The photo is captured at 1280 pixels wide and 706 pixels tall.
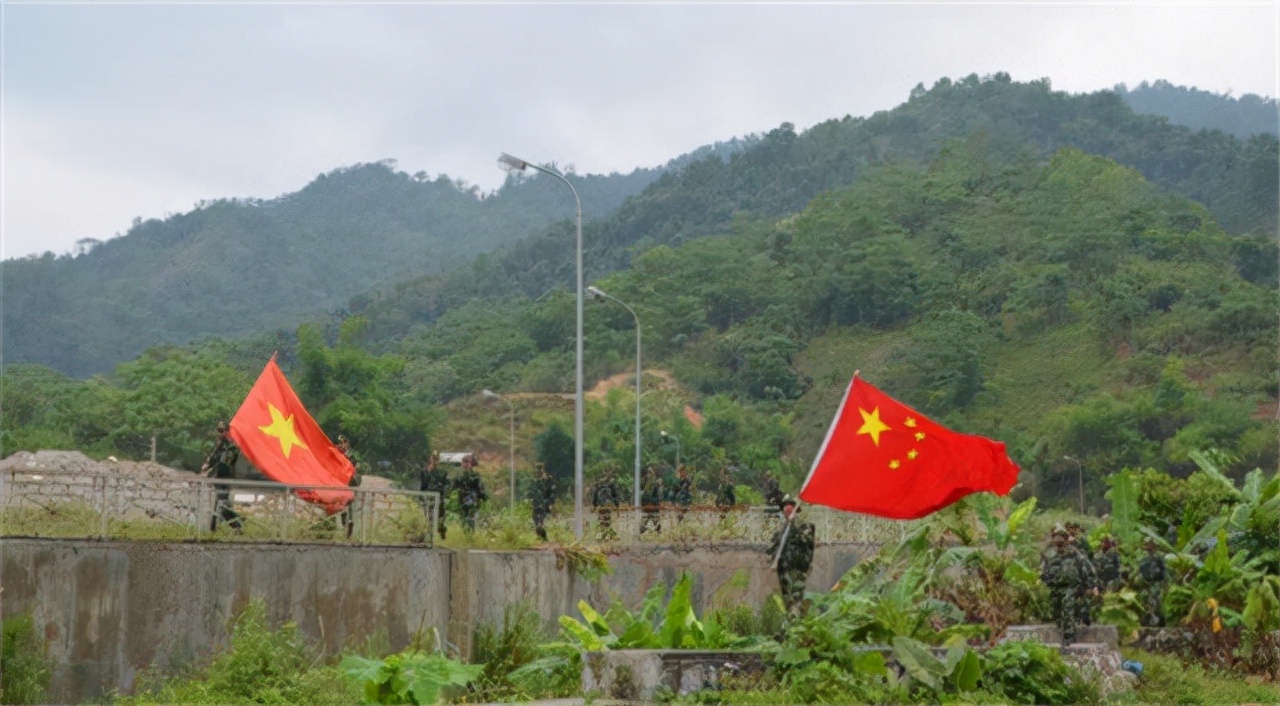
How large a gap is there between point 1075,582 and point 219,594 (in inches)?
372

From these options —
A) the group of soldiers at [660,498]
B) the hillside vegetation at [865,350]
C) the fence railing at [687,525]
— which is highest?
the hillside vegetation at [865,350]

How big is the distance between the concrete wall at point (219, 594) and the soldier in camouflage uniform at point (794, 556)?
465cm

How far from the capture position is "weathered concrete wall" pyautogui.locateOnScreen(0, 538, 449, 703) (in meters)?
15.9

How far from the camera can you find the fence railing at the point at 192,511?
653 inches

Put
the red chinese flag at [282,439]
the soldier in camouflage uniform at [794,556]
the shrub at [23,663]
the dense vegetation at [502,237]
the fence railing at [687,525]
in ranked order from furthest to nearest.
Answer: the dense vegetation at [502,237] → the fence railing at [687,525] → the red chinese flag at [282,439] → the soldier in camouflage uniform at [794,556] → the shrub at [23,663]

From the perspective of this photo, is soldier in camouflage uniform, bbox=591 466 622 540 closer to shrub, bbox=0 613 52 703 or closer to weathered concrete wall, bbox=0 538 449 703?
weathered concrete wall, bbox=0 538 449 703

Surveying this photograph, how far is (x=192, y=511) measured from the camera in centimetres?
1769

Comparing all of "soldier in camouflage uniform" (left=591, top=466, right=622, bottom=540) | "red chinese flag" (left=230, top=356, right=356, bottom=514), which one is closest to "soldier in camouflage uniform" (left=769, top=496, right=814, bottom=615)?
"red chinese flag" (left=230, top=356, right=356, bottom=514)

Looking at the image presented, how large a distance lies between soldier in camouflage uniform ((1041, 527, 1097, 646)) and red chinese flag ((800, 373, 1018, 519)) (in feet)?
5.20

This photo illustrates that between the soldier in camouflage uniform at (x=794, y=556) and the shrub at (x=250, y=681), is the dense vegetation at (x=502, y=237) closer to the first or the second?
the soldier in camouflage uniform at (x=794, y=556)

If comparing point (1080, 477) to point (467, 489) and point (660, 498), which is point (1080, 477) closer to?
point (660, 498)

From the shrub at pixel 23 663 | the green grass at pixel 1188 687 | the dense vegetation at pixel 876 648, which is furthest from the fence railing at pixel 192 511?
the green grass at pixel 1188 687

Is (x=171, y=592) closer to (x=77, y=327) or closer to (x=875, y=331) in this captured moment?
(x=875, y=331)

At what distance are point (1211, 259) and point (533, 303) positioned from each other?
3908 cm
